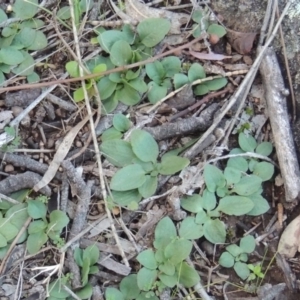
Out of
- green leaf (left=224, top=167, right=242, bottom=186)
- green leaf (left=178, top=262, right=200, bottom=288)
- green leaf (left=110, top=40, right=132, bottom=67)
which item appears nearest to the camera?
green leaf (left=178, top=262, right=200, bottom=288)

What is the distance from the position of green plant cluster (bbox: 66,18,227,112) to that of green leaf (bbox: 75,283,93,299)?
1.92 feet

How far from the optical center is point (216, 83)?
5.74 feet

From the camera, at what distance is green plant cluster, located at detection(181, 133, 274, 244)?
159 centimetres

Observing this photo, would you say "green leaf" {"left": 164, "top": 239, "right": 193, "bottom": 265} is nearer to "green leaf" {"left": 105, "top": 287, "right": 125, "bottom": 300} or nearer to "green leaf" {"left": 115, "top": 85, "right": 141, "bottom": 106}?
"green leaf" {"left": 105, "top": 287, "right": 125, "bottom": 300}

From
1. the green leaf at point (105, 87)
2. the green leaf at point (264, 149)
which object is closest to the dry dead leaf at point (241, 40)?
the green leaf at point (264, 149)

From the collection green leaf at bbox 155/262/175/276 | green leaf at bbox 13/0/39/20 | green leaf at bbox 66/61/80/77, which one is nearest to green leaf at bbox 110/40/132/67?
green leaf at bbox 66/61/80/77

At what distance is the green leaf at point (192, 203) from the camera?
1.60 metres

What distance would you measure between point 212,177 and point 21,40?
0.83 m

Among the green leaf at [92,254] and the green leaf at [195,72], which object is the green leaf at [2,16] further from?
the green leaf at [92,254]

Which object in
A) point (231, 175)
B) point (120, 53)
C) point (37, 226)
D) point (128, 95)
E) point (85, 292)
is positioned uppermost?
point (120, 53)

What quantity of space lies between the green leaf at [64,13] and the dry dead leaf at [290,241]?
3.46 feet

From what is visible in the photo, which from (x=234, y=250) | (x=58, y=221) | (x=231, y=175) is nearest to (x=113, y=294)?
(x=58, y=221)

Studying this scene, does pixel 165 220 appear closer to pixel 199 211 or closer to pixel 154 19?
pixel 199 211

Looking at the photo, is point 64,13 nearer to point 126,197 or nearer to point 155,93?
point 155,93
